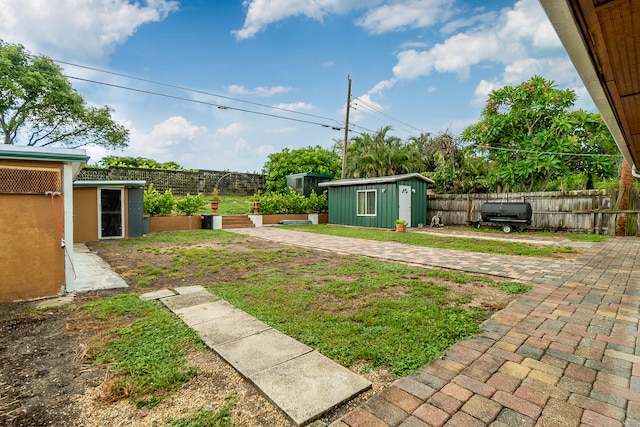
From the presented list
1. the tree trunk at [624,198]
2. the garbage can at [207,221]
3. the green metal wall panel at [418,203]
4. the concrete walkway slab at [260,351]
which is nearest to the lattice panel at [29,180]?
the concrete walkway slab at [260,351]

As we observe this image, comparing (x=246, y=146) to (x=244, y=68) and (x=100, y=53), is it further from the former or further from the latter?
(x=100, y=53)

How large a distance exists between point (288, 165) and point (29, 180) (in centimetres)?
1649

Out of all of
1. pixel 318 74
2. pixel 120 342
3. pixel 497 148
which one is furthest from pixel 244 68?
pixel 120 342

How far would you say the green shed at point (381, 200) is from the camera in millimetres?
12789

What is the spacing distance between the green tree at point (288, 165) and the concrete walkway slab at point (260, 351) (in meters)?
17.0

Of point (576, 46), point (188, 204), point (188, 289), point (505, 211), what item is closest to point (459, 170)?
point (505, 211)

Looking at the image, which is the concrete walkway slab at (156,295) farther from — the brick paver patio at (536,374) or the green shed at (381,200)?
the green shed at (381,200)

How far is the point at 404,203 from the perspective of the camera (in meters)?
13.1

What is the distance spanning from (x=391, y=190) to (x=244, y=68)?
9400 mm

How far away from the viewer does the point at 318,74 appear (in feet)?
55.1

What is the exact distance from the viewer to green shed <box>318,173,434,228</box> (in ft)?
42.0

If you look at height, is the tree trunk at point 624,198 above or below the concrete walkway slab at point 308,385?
above

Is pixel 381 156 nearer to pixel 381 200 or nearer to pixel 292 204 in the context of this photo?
pixel 381 200

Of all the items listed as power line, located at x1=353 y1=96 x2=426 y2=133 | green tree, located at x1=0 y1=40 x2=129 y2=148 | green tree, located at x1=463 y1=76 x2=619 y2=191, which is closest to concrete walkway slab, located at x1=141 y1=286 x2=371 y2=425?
green tree, located at x1=463 y1=76 x2=619 y2=191
